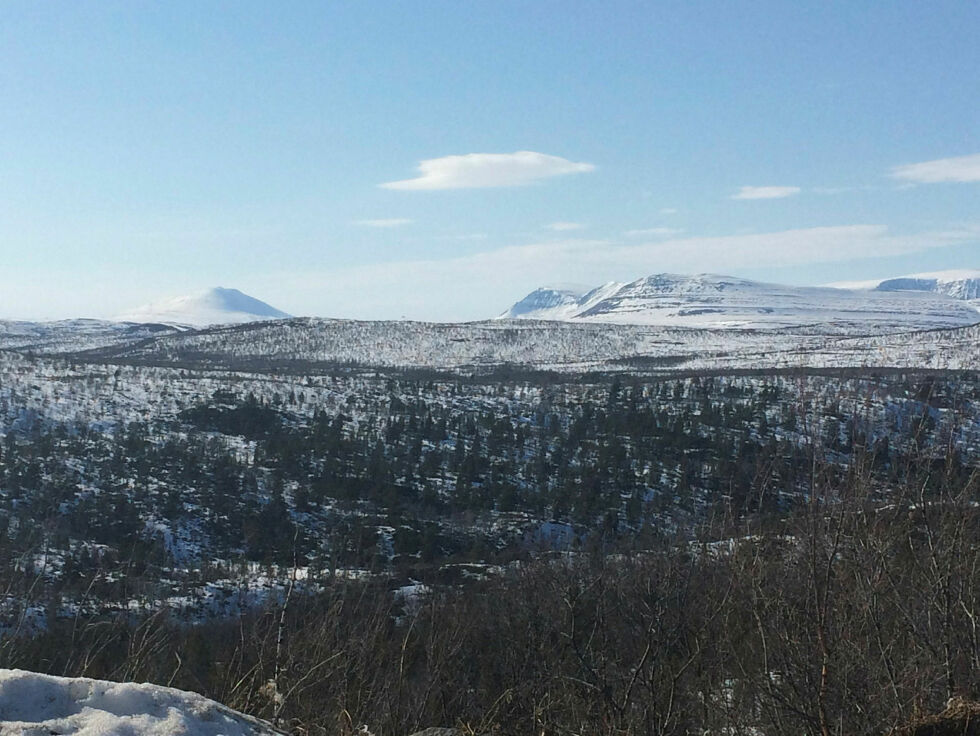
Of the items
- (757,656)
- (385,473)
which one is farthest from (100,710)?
(385,473)

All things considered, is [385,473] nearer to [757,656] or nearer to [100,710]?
[757,656]

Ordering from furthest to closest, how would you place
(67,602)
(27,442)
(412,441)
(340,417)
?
1. (340,417)
2. (412,441)
3. (27,442)
4. (67,602)

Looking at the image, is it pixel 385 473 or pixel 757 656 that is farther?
pixel 385 473

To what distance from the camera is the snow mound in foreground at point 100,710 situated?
4156 millimetres

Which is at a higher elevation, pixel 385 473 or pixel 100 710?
pixel 100 710

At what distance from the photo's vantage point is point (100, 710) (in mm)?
4340

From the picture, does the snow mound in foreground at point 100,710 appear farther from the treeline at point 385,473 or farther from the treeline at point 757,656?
the treeline at point 385,473

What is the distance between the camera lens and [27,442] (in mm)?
51469

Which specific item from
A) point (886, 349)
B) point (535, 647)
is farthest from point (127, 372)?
point (886, 349)

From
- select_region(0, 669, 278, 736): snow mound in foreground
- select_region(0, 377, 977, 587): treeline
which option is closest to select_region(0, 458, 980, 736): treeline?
select_region(0, 669, 278, 736): snow mound in foreground

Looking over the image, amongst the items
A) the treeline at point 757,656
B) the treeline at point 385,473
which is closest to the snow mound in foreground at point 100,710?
the treeline at point 757,656

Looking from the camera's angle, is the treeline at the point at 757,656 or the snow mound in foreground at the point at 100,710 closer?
the snow mound in foreground at the point at 100,710

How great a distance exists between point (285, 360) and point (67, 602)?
324ft

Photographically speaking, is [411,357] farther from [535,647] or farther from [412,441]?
[535,647]
